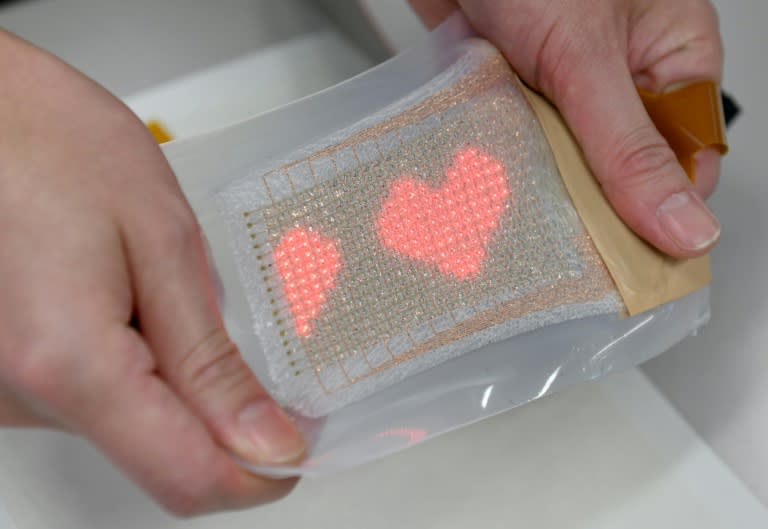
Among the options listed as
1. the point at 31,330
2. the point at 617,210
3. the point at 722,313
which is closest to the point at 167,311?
the point at 31,330

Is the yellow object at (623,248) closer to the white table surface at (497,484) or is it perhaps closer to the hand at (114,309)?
the white table surface at (497,484)

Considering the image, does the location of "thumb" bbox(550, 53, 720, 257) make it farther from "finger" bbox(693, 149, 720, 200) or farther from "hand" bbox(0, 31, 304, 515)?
"hand" bbox(0, 31, 304, 515)

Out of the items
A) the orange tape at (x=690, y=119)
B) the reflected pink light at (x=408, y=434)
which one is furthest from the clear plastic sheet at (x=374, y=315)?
the orange tape at (x=690, y=119)

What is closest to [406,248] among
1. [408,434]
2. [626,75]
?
[408,434]

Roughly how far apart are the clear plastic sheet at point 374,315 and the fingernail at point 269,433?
22 millimetres

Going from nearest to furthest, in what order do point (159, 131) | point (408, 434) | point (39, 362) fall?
point (39, 362)
point (408, 434)
point (159, 131)

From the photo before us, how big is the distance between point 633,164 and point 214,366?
0.35 metres

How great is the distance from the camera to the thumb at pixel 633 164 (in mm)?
551

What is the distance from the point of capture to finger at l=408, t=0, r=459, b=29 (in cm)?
79

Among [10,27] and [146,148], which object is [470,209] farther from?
[10,27]

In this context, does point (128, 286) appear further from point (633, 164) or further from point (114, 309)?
point (633, 164)

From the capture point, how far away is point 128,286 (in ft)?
1.46

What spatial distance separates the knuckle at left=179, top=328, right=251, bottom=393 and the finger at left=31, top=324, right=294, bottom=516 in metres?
0.02

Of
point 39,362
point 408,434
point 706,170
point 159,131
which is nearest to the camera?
point 39,362
